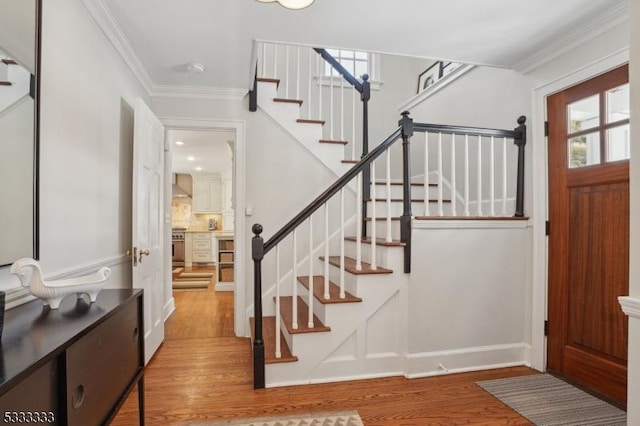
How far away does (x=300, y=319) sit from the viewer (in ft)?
8.49

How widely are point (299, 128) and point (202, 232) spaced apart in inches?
215

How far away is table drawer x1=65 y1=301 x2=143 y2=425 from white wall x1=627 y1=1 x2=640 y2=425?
1872 mm

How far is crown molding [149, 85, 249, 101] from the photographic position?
3.19 metres

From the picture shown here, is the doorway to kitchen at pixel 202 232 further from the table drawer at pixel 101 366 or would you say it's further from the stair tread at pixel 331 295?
the table drawer at pixel 101 366

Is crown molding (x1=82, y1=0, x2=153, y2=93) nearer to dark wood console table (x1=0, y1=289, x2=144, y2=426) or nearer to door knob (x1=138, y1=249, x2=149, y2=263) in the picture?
door knob (x1=138, y1=249, x2=149, y2=263)

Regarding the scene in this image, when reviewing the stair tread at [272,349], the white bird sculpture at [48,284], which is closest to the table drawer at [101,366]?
the white bird sculpture at [48,284]

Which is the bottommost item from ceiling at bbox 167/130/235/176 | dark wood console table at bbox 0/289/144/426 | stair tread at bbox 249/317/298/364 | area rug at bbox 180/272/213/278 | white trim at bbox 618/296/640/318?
area rug at bbox 180/272/213/278

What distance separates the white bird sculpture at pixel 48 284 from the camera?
1220 millimetres

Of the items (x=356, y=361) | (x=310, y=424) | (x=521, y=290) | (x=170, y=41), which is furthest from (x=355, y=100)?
(x=310, y=424)

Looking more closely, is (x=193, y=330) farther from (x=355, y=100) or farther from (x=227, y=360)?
(x=355, y=100)

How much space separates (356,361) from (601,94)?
2.41 m

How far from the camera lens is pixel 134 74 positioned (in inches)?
106

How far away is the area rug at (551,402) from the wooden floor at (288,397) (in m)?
0.09

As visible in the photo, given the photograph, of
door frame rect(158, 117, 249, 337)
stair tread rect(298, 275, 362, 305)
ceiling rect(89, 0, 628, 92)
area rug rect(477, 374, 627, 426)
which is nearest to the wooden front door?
area rug rect(477, 374, 627, 426)
